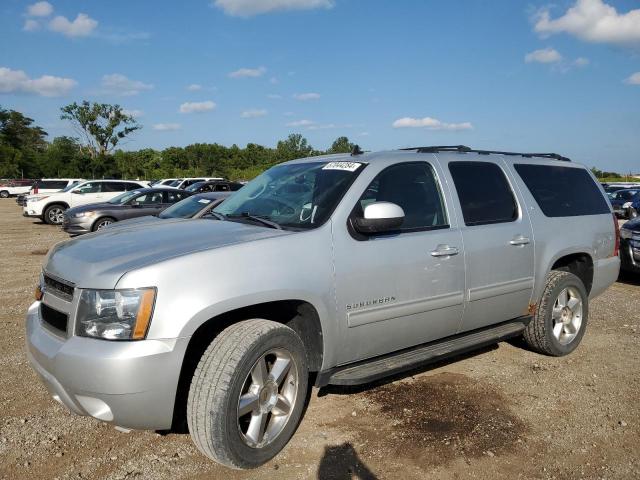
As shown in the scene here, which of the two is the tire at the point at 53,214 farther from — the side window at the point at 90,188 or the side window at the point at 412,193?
the side window at the point at 412,193

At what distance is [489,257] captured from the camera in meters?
4.11

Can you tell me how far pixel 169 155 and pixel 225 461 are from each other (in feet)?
272

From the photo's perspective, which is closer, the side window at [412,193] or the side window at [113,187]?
the side window at [412,193]

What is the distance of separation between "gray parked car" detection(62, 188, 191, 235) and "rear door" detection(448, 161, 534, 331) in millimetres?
10814

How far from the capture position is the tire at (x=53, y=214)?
19656 millimetres

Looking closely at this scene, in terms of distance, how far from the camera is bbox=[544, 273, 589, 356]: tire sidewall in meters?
4.72

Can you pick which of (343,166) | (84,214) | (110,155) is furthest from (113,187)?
(110,155)

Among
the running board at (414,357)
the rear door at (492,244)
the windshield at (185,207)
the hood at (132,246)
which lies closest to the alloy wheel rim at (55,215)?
the windshield at (185,207)

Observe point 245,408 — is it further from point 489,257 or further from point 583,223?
point 583,223

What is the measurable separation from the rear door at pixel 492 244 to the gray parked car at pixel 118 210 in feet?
35.5

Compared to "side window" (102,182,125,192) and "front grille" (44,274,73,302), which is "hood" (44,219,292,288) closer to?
"front grille" (44,274,73,302)

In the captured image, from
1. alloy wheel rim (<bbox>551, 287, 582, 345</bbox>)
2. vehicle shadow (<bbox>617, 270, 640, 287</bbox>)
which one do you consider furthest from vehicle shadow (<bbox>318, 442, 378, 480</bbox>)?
vehicle shadow (<bbox>617, 270, 640, 287</bbox>)

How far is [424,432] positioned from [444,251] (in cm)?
123

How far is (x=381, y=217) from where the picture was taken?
3.29 metres
